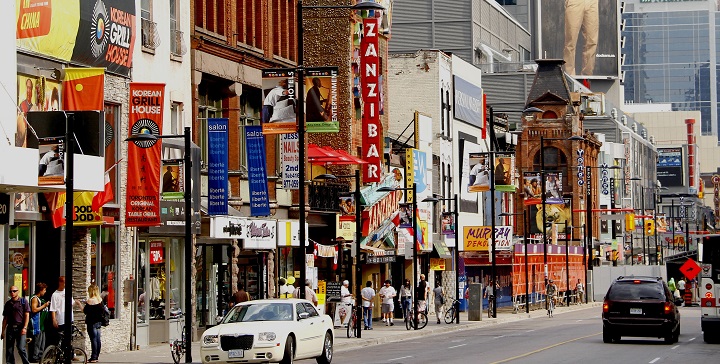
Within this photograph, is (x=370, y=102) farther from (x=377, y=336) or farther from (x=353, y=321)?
(x=377, y=336)

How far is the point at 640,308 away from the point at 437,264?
30918mm

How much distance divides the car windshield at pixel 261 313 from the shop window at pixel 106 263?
252 inches

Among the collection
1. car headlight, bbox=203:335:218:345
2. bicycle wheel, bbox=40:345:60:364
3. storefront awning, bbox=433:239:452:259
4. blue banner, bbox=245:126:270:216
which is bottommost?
bicycle wheel, bbox=40:345:60:364

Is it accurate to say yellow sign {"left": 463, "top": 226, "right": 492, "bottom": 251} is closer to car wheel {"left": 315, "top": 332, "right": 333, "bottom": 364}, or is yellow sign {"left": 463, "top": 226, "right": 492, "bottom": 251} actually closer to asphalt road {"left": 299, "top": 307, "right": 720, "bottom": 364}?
asphalt road {"left": 299, "top": 307, "right": 720, "bottom": 364}

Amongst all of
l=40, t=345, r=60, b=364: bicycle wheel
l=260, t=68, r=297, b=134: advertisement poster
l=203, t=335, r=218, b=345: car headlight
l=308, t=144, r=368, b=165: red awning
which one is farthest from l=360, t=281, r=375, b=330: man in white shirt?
l=40, t=345, r=60, b=364: bicycle wheel

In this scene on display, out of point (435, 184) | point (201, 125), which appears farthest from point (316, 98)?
point (435, 184)

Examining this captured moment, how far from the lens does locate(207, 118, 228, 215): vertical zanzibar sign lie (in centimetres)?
3800

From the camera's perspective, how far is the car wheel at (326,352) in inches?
1183

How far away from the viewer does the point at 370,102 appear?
2109 inches

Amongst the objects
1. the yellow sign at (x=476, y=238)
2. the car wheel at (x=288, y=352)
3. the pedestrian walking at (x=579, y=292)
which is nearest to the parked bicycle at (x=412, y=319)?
the yellow sign at (x=476, y=238)

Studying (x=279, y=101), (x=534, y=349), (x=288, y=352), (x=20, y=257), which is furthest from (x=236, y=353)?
(x=279, y=101)

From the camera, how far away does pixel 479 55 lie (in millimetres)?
111688

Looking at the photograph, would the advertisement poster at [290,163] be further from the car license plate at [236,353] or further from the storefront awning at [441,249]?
the storefront awning at [441,249]

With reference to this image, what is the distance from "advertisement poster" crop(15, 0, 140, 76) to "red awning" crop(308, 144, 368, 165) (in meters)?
14.8
